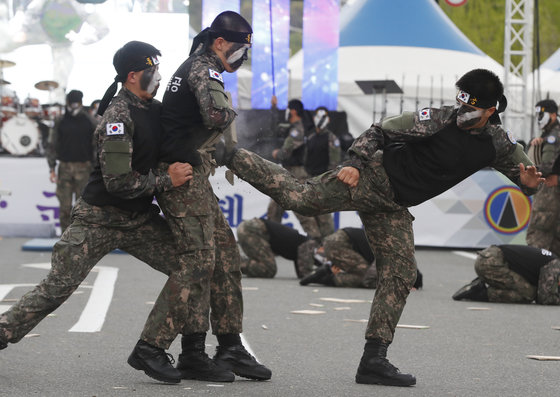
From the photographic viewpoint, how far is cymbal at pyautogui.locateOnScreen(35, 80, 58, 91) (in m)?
19.7

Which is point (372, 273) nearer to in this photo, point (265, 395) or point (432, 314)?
point (432, 314)

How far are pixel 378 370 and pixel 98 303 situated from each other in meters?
3.91

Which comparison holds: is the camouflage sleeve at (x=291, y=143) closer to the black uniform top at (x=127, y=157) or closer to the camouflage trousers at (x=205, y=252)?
the camouflage trousers at (x=205, y=252)

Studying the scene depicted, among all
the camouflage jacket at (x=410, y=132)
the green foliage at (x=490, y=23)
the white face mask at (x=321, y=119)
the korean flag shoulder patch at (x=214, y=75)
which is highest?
the green foliage at (x=490, y=23)

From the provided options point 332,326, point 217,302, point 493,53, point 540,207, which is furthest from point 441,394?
point 493,53

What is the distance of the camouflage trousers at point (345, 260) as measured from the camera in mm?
11016

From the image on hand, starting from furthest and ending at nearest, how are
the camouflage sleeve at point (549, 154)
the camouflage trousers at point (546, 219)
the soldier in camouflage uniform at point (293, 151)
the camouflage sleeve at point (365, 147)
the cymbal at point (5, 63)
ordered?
the cymbal at point (5, 63), the soldier in camouflage uniform at point (293, 151), the camouflage trousers at point (546, 219), the camouflage sleeve at point (549, 154), the camouflage sleeve at point (365, 147)

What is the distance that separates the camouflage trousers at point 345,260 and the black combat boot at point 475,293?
40.8 inches

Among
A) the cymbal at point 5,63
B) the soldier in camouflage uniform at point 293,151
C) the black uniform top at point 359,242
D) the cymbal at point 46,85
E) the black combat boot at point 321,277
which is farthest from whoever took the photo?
the cymbal at point 5,63

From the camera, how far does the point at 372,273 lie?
435 inches

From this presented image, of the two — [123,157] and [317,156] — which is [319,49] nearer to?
[317,156]

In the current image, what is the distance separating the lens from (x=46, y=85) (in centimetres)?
1978

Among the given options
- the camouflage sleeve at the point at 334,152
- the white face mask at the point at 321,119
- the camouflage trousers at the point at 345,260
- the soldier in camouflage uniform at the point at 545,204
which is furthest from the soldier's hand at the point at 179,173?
the white face mask at the point at 321,119

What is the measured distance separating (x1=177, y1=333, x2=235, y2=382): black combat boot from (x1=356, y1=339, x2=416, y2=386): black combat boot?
2.38 feet
